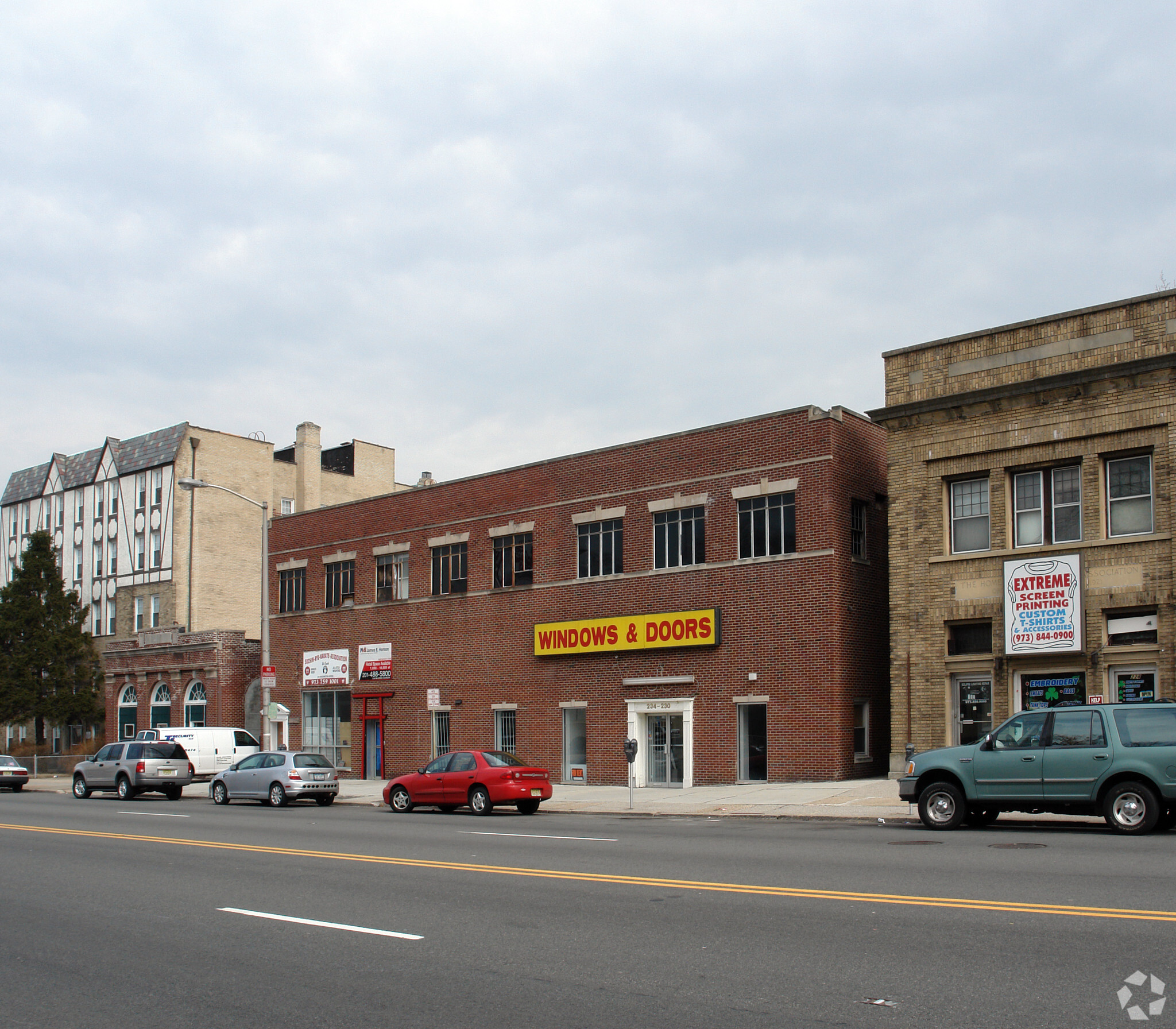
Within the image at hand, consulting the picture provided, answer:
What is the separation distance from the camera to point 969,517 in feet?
84.4

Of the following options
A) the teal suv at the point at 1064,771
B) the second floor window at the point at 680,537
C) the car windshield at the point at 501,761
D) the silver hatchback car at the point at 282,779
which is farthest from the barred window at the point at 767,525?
the silver hatchback car at the point at 282,779

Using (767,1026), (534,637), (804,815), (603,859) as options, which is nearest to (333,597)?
(534,637)

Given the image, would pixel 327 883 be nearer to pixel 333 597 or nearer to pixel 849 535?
pixel 849 535

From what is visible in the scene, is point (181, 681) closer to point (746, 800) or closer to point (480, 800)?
point (480, 800)

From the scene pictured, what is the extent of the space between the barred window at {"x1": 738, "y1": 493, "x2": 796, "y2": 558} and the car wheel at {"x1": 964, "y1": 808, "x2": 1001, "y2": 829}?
429 inches

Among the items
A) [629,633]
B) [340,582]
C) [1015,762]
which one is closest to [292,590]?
[340,582]

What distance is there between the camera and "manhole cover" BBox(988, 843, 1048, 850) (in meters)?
13.9

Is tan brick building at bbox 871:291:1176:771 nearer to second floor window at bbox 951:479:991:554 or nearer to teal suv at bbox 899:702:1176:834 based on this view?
second floor window at bbox 951:479:991:554

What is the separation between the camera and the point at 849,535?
28.4 meters

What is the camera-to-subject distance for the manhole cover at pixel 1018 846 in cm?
1394

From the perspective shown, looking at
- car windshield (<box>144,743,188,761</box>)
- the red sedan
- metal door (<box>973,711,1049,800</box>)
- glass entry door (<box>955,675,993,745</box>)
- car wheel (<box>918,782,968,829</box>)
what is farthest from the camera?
car windshield (<box>144,743,188,761</box>)

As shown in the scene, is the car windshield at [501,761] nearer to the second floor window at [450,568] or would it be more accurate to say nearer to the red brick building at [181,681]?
the second floor window at [450,568]

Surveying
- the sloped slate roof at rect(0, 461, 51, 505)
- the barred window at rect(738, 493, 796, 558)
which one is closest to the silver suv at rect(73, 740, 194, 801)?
the barred window at rect(738, 493, 796, 558)

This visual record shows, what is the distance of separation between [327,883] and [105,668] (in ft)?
143
